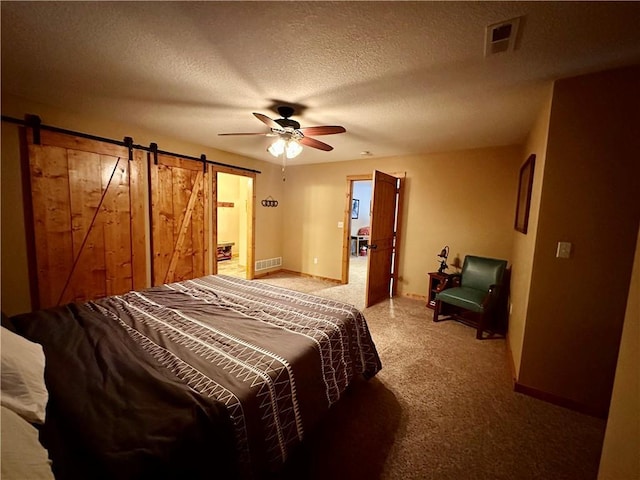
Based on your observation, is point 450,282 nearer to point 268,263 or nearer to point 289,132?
point 289,132

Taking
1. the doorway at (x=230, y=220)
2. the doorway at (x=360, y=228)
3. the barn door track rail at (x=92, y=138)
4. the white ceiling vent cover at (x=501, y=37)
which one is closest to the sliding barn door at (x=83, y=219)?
the barn door track rail at (x=92, y=138)

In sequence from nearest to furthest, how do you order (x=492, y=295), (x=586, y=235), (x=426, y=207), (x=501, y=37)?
(x=501, y=37) < (x=586, y=235) < (x=492, y=295) < (x=426, y=207)

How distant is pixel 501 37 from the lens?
54.5 inches

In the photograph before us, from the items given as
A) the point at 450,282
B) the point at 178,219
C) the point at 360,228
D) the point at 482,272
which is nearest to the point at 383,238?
the point at 450,282

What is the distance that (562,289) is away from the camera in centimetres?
186

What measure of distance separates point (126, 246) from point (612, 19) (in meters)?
4.48

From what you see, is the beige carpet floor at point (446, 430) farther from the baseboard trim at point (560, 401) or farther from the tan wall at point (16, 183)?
the tan wall at point (16, 183)

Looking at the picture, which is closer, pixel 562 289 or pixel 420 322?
pixel 562 289

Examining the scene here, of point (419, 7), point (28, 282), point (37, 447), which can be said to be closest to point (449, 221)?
point (419, 7)

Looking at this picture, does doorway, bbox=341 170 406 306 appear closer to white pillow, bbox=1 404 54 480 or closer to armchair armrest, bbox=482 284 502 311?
armchair armrest, bbox=482 284 502 311

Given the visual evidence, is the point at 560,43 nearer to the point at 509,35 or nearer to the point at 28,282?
the point at 509,35

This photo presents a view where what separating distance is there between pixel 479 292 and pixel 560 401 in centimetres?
141

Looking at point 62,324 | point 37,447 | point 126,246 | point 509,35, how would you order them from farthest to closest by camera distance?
1. point 126,246
2. point 62,324
3. point 509,35
4. point 37,447

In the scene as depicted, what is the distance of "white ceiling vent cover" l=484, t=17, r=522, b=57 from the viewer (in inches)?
51.2
